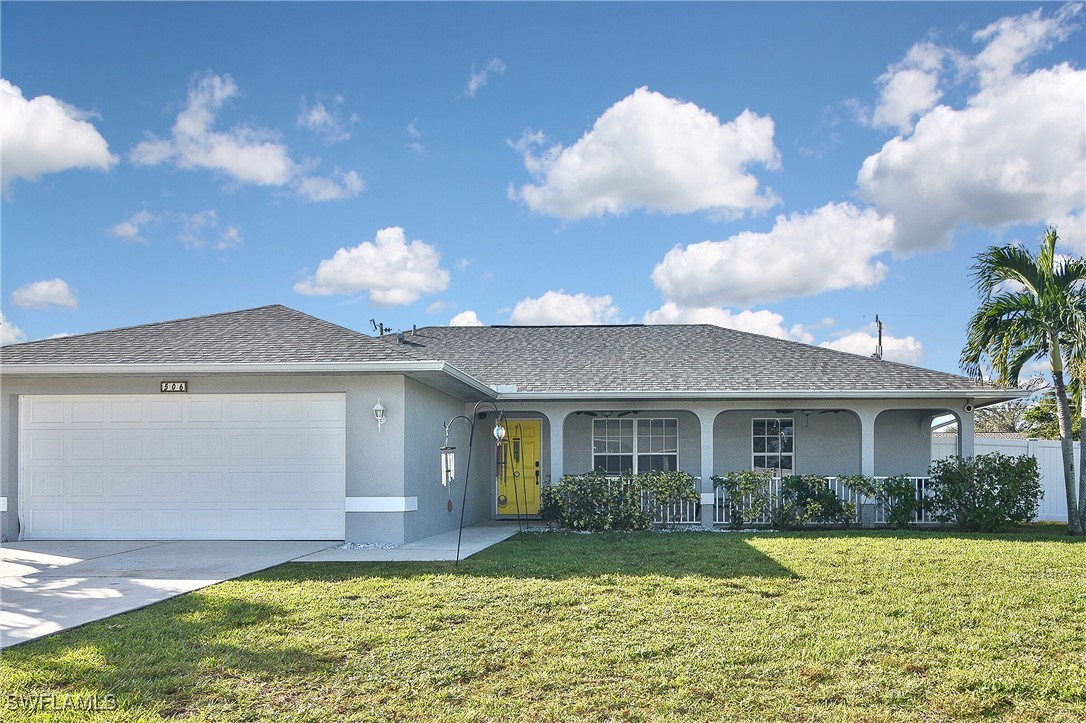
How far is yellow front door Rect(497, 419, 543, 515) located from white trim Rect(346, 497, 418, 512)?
5755 millimetres

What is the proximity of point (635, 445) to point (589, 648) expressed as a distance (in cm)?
1096

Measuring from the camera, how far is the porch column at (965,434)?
14789 mm

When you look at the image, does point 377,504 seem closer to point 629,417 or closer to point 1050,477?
point 629,417

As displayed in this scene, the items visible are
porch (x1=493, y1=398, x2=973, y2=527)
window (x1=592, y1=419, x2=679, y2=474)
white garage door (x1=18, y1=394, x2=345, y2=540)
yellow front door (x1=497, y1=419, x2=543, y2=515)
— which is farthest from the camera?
yellow front door (x1=497, y1=419, x2=543, y2=515)

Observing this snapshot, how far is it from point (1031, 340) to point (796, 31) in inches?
257

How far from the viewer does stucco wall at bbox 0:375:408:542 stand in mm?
11383

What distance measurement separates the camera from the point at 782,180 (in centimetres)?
1692

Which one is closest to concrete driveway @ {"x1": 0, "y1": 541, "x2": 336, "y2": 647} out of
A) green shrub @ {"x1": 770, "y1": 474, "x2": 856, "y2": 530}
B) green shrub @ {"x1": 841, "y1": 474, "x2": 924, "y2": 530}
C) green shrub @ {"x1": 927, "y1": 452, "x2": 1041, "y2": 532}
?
green shrub @ {"x1": 770, "y1": 474, "x2": 856, "y2": 530}

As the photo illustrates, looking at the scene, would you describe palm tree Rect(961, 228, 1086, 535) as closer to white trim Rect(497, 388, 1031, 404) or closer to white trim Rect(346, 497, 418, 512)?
white trim Rect(497, 388, 1031, 404)

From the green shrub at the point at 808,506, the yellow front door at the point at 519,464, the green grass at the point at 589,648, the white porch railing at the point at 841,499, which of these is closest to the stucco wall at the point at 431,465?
the yellow front door at the point at 519,464

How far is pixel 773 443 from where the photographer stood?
16297 millimetres

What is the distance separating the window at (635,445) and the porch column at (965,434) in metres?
5.17

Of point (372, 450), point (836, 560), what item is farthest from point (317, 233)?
point (836, 560)

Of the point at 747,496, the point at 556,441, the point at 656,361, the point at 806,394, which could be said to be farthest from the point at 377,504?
the point at 806,394
